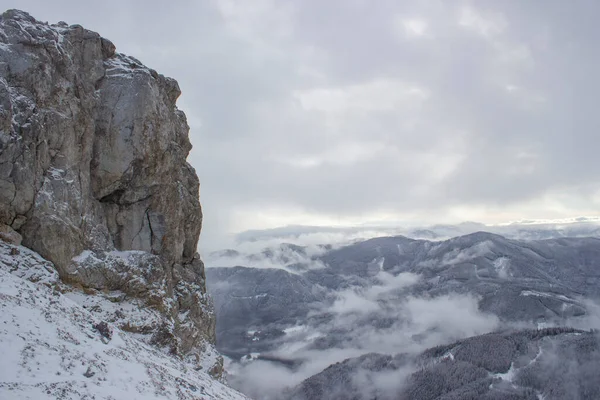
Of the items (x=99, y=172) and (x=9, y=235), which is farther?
(x=99, y=172)

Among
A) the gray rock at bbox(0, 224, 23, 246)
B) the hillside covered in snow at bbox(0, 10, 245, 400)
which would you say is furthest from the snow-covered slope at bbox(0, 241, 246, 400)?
the gray rock at bbox(0, 224, 23, 246)

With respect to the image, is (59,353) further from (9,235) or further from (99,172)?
(99,172)

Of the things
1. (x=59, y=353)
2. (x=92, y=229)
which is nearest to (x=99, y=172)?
(x=92, y=229)

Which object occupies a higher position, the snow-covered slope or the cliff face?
the cliff face

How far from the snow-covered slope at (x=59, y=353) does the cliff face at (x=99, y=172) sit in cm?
393

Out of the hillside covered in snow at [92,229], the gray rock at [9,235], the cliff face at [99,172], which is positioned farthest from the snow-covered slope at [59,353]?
the cliff face at [99,172]

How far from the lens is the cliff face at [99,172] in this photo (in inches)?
1299

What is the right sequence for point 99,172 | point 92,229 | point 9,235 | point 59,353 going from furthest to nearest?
point 99,172, point 92,229, point 9,235, point 59,353

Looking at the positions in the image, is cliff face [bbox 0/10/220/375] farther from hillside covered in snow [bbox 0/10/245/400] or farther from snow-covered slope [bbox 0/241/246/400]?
snow-covered slope [bbox 0/241/246/400]

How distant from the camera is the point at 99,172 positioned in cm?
4203

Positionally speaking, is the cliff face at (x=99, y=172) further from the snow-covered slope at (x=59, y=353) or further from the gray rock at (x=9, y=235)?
the snow-covered slope at (x=59, y=353)

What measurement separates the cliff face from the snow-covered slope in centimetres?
393

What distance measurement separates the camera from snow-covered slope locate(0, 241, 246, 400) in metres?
18.0

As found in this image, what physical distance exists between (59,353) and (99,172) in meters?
25.5
